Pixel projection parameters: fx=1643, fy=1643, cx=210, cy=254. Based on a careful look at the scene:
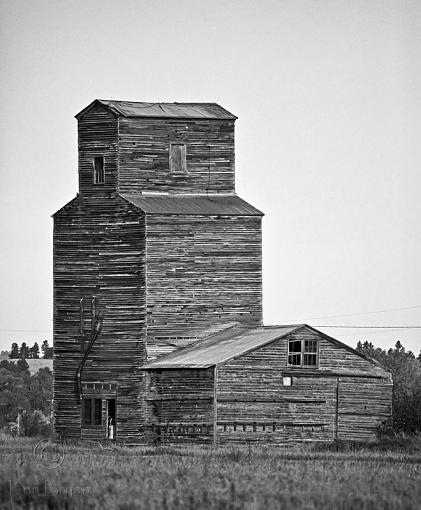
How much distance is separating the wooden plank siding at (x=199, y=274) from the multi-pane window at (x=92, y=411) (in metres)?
3.05

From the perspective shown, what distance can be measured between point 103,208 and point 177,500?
1246 inches

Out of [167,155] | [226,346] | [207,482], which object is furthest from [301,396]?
[207,482]

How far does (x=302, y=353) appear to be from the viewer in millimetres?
58469

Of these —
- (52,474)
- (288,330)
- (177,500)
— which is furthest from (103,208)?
(177,500)

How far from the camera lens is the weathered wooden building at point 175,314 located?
191 ft

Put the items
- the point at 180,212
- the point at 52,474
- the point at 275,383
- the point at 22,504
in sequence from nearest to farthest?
the point at 22,504
the point at 52,474
the point at 275,383
the point at 180,212

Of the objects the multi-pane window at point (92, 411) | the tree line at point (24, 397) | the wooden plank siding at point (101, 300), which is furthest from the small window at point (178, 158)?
the tree line at point (24, 397)

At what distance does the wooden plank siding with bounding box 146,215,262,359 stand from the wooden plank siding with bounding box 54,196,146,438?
1.79ft

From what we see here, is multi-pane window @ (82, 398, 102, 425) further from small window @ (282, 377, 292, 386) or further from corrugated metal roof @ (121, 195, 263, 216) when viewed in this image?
small window @ (282, 377, 292, 386)

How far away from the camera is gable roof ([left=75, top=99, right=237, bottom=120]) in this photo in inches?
2510

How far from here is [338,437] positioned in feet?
194

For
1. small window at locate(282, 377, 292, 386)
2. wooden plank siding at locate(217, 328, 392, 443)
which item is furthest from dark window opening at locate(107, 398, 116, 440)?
small window at locate(282, 377, 292, 386)

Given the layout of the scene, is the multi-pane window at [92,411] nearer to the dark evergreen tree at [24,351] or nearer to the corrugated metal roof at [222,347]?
the corrugated metal roof at [222,347]

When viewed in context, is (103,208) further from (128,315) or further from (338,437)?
(338,437)
